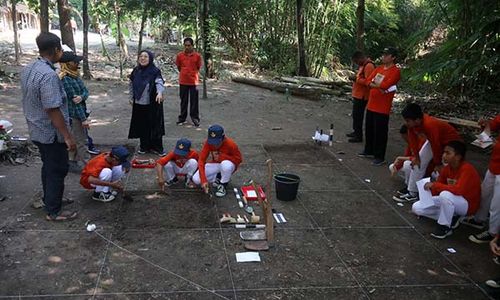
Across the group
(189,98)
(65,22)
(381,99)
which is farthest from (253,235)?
(65,22)

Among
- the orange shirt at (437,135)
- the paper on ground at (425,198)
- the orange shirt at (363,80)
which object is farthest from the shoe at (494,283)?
the orange shirt at (363,80)

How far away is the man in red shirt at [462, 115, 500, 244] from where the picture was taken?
4.18 metres

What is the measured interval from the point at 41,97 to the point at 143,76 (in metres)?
2.52

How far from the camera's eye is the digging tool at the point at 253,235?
411cm

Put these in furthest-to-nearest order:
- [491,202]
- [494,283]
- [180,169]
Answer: [180,169] < [491,202] < [494,283]

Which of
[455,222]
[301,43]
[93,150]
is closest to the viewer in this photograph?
[455,222]

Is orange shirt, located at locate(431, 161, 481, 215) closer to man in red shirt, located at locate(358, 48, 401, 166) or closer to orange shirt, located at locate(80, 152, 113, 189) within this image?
man in red shirt, located at locate(358, 48, 401, 166)

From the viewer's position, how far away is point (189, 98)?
28.2ft

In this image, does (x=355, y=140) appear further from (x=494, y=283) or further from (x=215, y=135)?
(x=494, y=283)

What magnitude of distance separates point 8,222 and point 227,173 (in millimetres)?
2284

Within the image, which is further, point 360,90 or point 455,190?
point 360,90

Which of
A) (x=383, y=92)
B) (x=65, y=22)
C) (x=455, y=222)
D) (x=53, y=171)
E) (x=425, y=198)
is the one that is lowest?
(x=455, y=222)

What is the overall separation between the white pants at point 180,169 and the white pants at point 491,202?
3.09 metres

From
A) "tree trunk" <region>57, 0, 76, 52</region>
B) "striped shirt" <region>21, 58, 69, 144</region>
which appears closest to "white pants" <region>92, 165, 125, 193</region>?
"striped shirt" <region>21, 58, 69, 144</region>
